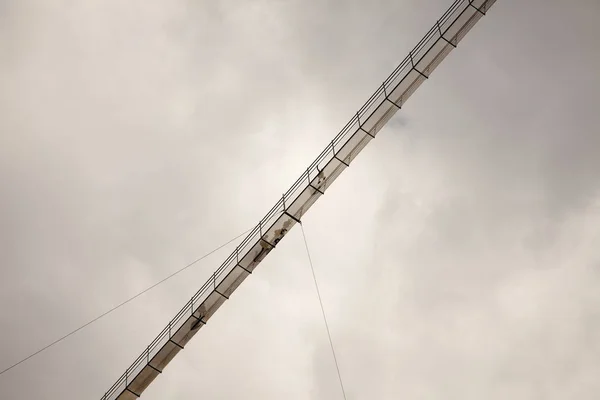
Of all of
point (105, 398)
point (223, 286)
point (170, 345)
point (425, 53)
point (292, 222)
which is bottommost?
point (105, 398)

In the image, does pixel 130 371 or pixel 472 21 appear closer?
pixel 130 371

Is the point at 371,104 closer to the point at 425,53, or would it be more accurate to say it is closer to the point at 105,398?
the point at 425,53

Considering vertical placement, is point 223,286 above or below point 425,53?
below

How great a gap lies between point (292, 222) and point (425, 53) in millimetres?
11809

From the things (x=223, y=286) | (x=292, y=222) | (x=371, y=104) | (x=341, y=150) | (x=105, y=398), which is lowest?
(x=105, y=398)

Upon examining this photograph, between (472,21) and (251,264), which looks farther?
(472,21)

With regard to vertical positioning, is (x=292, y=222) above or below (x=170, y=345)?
above

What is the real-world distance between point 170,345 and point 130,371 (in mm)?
2393

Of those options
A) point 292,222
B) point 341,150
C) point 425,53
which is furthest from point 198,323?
point 425,53

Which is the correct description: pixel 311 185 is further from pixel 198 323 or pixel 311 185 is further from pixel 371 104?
pixel 198 323

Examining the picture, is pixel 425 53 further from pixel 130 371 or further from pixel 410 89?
pixel 130 371

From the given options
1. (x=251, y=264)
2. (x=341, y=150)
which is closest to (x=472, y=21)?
(x=341, y=150)

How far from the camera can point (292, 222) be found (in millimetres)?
35188

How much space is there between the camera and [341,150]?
35.5 meters
